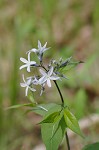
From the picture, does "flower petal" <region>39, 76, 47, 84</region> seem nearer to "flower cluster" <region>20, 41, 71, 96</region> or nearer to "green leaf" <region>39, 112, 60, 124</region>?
"flower cluster" <region>20, 41, 71, 96</region>

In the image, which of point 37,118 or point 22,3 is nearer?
point 37,118

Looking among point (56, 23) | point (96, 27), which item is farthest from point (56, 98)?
point (56, 23)

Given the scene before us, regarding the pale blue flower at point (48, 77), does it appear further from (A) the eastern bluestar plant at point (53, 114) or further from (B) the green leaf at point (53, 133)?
(B) the green leaf at point (53, 133)

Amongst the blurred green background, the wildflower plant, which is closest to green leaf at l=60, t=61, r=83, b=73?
the wildflower plant

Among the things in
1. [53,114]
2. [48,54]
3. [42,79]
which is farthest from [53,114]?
[48,54]

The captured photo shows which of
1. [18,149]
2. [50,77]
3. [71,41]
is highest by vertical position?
[71,41]

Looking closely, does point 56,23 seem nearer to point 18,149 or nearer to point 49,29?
point 49,29
